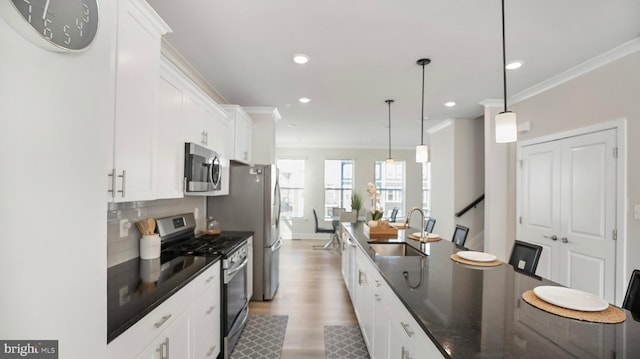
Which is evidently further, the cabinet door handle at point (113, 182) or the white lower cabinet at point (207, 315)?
the white lower cabinet at point (207, 315)

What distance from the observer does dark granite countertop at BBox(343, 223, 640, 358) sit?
Result: 88 centimetres

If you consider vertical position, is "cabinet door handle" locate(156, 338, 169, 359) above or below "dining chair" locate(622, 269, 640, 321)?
below

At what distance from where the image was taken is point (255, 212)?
351cm

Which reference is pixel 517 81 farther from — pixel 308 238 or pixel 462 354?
pixel 308 238

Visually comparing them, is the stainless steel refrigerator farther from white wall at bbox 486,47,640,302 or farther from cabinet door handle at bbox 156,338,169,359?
white wall at bbox 486,47,640,302

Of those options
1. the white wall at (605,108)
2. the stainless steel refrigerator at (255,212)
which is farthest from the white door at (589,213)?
the stainless steel refrigerator at (255,212)

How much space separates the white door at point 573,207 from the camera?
262 centimetres

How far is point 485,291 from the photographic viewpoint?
1.39 metres

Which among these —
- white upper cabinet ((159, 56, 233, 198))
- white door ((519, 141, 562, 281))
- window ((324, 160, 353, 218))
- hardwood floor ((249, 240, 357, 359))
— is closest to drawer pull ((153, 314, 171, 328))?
white upper cabinet ((159, 56, 233, 198))

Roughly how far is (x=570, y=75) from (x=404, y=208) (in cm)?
564

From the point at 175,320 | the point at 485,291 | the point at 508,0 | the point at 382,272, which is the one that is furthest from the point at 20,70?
the point at 508,0

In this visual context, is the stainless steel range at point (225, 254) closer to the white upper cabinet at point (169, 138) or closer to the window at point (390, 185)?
the white upper cabinet at point (169, 138)

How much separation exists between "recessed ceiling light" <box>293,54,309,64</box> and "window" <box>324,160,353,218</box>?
559cm

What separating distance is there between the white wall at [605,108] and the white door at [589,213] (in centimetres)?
13
